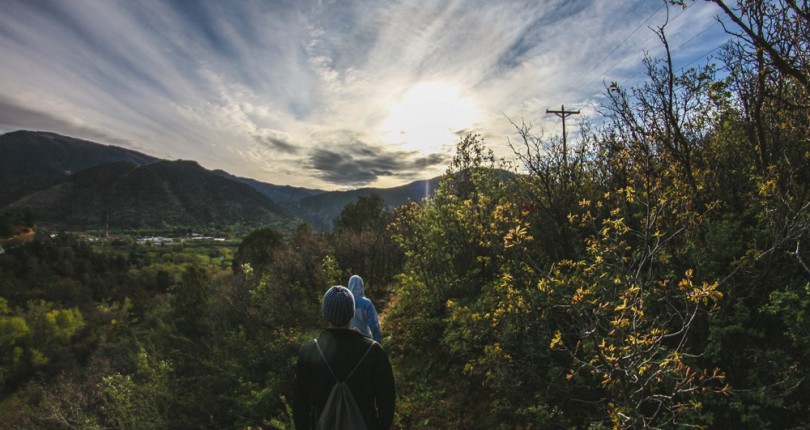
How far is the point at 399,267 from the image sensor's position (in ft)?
56.9

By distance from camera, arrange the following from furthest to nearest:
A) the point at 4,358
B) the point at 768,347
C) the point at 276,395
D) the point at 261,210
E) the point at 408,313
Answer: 1. the point at 261,210
2. the point at 4,358
3. the point at 408,313
4. the point at 276,395
5. the point at 768,347

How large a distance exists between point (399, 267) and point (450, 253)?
29.5ft

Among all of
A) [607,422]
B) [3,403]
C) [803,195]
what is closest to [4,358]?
[3,403]

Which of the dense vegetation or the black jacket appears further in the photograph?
the dense vegetation

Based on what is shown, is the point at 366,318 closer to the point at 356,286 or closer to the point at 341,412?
the point at 356,286

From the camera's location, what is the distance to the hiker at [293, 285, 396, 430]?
2420mm

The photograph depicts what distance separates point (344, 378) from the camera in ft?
7.88

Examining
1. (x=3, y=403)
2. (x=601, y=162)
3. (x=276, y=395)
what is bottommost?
(x=3, y=403)

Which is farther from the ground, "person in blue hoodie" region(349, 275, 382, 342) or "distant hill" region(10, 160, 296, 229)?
"distant hill" region(10, 160, 296, 229)

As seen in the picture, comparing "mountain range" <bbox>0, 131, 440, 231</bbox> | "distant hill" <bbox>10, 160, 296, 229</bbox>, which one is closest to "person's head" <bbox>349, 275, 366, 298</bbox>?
"mountain range" <bbox>0, 131, 440, 231</bbox>

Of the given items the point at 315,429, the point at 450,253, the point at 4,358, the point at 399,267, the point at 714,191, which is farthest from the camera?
the point at 4,358

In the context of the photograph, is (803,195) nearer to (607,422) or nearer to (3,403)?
(607,422)

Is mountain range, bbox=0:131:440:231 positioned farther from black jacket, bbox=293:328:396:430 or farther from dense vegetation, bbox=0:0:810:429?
black jacket, bbox=293:328:396:430

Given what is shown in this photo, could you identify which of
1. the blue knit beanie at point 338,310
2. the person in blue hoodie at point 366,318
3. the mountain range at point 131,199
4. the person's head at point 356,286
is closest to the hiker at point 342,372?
the blue knit beanie at point 338,310
